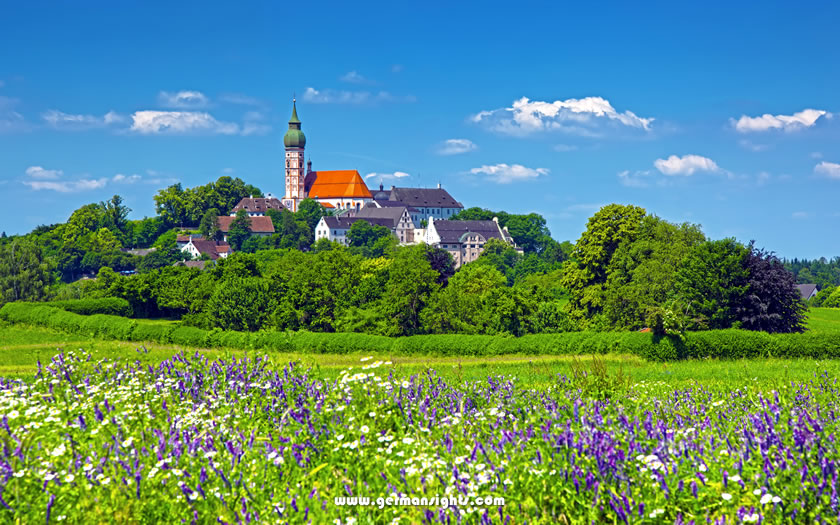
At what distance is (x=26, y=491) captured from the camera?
822cm

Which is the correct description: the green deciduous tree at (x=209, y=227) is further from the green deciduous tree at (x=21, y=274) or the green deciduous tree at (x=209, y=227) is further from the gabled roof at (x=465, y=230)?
the green deciduous tree at (x=21, y=274)

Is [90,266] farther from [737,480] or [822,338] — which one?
[737,480]

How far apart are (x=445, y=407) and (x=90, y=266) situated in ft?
537

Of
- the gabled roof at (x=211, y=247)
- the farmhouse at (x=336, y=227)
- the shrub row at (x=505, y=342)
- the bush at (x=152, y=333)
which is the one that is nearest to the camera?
the shrub row at (x=505, y=342)

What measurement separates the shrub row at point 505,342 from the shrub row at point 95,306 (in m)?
10.7

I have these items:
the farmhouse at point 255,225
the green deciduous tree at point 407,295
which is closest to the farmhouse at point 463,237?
the farmhouse at point 255,225

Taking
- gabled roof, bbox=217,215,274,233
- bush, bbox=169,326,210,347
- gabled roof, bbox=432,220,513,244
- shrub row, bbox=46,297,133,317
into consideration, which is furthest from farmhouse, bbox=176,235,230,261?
bush, bbox=169,326,210,347

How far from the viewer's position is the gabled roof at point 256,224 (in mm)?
188850

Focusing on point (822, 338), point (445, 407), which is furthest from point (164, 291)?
point (445, 407)

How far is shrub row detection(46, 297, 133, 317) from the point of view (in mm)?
57188

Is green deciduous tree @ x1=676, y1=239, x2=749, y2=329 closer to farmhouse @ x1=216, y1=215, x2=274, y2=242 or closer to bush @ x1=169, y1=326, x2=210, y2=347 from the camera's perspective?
bush @ x1=169, y1=326, x2=210, y2=347

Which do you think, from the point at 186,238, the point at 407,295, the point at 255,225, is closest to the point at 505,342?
the point at 407,295

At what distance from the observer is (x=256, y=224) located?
627 feet

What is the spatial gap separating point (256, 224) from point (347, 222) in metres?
22.1
